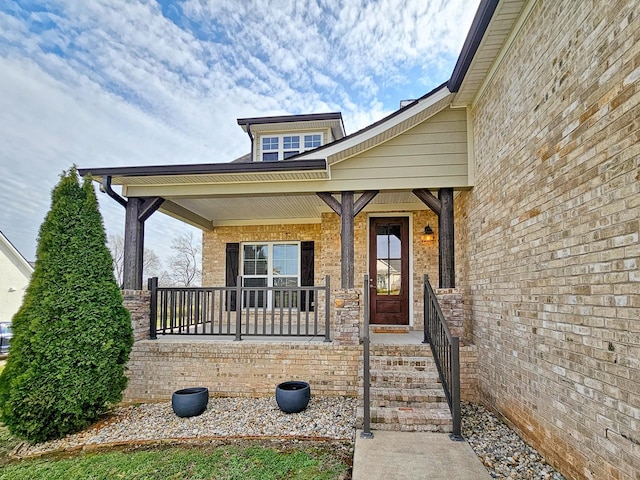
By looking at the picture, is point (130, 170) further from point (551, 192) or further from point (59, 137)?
point (59, 137)

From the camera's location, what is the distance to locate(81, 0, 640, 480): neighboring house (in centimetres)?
231

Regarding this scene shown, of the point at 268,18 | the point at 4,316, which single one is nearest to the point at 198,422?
the point at 268,18

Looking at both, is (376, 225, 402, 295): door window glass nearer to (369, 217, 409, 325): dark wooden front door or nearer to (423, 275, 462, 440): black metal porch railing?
(369, 217, 409, 325): dark wooden front door

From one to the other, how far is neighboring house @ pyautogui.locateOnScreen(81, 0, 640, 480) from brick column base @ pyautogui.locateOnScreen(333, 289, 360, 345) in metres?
0.02

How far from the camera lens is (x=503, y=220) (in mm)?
4152

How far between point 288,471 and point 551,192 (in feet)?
11.1

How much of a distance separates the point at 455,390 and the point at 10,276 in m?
18.1

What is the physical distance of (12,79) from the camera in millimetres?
9484

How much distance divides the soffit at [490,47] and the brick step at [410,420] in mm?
4207

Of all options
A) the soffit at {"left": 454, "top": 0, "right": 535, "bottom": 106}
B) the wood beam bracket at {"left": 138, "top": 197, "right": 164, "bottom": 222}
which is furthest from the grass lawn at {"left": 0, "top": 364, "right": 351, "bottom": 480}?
the soffit at {"left": 454, "top": 0, "right": 535, "bottom": 106}

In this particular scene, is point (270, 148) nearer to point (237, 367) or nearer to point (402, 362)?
point (237, 367)

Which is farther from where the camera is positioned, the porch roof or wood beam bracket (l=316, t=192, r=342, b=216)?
wood beam bracket (l=316, t=192, r=342, b=216)

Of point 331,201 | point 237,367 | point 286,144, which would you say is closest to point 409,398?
point 237,367

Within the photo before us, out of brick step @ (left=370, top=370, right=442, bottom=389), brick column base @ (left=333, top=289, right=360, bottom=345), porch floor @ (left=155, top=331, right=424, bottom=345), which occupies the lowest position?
brick step @ (left=370, top=370, right=442, bottom=389)
